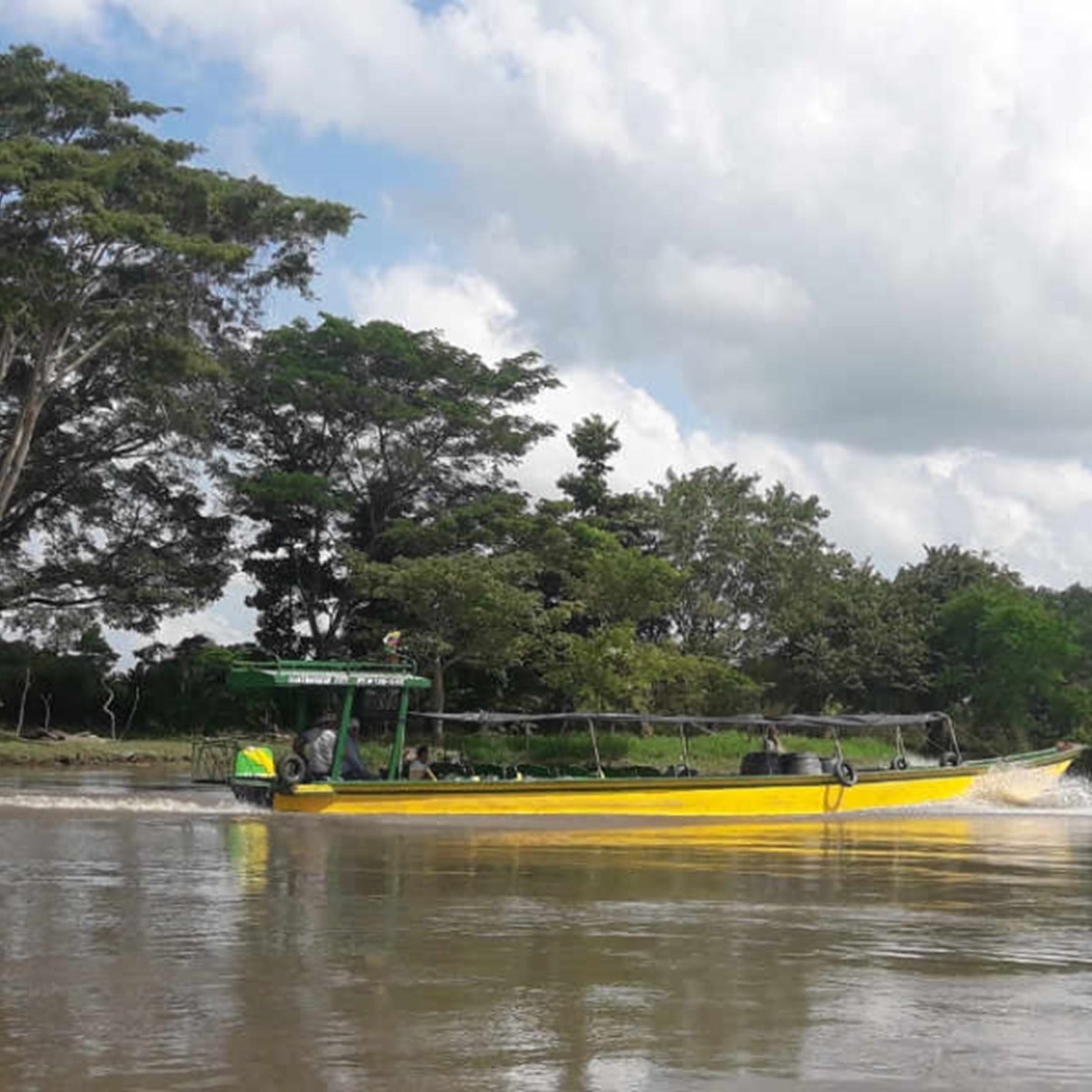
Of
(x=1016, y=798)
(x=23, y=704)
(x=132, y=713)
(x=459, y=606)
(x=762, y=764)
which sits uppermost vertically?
(x=459, y=606)

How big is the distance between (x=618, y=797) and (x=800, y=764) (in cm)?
390

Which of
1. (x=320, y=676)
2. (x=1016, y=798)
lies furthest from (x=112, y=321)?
(x=1016, y=798)

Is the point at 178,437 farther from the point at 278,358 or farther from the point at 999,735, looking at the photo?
the point at 999,735

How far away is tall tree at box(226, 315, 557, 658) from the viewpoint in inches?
1690

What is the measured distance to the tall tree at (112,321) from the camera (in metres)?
31.2

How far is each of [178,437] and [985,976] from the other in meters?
35.0

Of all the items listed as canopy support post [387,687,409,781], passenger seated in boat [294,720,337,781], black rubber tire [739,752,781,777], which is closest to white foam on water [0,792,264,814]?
passenger seated in boat [294,720,337,781]

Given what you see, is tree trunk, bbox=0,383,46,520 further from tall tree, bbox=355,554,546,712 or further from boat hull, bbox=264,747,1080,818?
boat hull, bbox=264,747,1080,818

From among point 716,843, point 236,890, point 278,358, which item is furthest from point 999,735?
point 236,890

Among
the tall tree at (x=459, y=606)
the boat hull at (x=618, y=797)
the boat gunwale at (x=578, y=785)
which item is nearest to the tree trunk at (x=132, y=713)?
the tall tree at (x=459, y=606)

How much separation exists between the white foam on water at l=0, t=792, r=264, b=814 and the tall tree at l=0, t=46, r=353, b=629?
12705mm

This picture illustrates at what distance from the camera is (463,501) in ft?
147

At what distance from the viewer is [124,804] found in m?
21.3

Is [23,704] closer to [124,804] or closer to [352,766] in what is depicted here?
[124,804]
